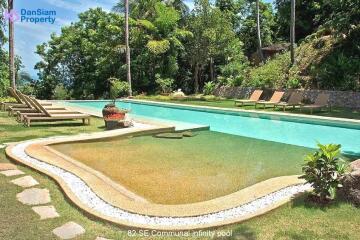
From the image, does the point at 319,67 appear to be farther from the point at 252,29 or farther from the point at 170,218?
the point at 170,218

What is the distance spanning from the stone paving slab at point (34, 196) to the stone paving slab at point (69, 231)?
0.90 metres

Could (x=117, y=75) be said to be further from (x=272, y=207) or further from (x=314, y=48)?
(x=272, y=207)

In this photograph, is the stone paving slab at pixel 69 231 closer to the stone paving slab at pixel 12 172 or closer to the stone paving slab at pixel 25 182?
the stone paving slab at pixel 25 182

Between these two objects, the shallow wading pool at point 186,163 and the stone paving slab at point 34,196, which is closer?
the stone paving slab at point 34,196

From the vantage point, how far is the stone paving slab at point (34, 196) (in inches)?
205

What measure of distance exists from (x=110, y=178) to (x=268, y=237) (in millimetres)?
3343

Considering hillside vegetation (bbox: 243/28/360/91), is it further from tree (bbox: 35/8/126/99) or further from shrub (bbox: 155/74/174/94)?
tree (bbox: 35/8/126/99)

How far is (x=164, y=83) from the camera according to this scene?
2589 cm

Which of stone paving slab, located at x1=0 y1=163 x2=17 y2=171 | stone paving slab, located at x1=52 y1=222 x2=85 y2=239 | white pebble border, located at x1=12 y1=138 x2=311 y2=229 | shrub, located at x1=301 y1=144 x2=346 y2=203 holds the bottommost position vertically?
stone paving slab, located at x1=52 y1=222 x2=85 y2=239

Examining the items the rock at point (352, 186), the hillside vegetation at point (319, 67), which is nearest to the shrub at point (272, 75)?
the hillside vegetation at point (319, 67)

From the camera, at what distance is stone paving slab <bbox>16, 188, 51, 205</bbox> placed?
5203mm

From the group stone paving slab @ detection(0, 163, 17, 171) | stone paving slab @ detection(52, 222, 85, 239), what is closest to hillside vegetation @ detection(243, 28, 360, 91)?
stone paving slab @ detection(0, 163, 17, 171)

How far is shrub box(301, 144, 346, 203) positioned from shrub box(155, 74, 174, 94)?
2105cm

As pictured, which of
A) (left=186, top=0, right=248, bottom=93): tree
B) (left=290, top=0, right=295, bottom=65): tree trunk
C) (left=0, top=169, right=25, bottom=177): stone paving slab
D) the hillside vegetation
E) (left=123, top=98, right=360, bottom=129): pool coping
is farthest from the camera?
(left=186, top=0, right=248, bottom=93): tree
